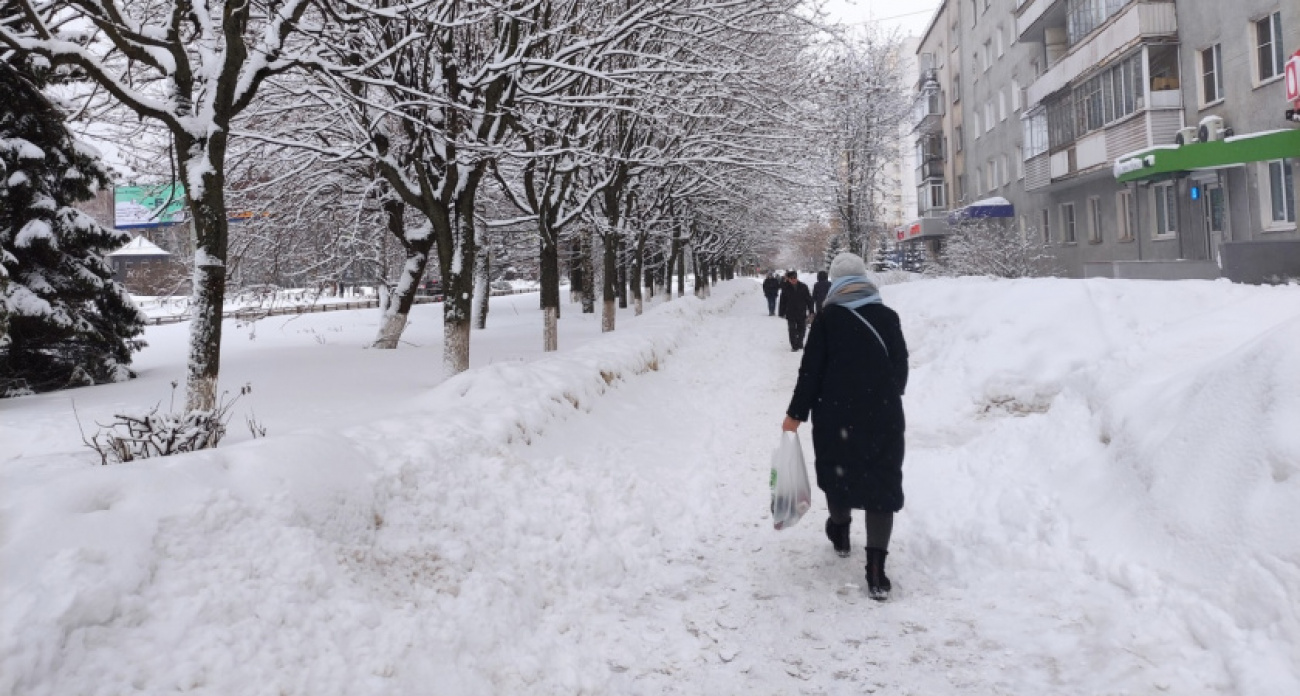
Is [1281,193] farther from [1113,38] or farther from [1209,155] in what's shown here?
[1113,38]

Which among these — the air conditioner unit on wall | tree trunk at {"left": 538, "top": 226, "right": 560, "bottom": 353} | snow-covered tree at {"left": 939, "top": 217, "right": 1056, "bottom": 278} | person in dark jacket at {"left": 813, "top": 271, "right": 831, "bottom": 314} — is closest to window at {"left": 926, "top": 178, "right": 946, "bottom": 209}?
snow-covered tree at {"left": 939, "top": 217, "right": 1056, "bottom": 278}

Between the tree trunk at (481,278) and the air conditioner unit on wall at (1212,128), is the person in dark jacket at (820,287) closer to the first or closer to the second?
the air conditioner unit on wall at (1212,128)

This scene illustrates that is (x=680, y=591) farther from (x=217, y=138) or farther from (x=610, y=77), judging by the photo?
(x=610, y=77)

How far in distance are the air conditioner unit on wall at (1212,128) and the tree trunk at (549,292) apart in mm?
14189

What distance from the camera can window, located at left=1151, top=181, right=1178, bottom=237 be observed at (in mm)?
19625

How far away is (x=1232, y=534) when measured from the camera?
351cm

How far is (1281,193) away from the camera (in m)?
15.7

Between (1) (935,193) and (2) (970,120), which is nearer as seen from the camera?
(2) (970,120)

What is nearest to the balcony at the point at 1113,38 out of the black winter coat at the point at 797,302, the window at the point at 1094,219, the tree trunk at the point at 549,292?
the window at the point at 1094,219

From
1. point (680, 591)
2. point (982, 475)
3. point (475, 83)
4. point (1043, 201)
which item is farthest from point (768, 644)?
point (1043, 201)

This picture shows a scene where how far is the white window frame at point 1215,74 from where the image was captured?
57.8 feet

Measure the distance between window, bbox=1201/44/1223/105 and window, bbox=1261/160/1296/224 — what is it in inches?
107

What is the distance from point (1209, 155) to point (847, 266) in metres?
15.2

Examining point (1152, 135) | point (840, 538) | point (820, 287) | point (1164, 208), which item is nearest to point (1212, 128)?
point (1152, 135)
